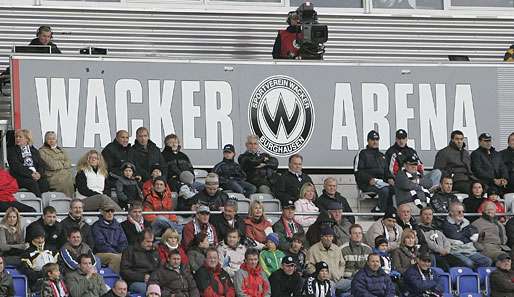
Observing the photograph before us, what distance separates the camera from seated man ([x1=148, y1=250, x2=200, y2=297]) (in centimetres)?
1975

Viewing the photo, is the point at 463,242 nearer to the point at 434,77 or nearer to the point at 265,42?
the point at 434,77

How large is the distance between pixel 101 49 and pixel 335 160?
335cm

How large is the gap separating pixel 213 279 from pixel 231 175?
2.70m

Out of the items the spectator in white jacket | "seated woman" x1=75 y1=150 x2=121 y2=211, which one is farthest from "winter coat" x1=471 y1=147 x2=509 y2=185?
"seated woman" x1=75 y1=150 x2=121 y2=211

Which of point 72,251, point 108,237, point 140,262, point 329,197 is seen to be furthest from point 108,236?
point 329,197

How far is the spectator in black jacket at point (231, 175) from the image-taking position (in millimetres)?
22516

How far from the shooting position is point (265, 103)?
23969 millimetres

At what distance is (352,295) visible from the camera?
2052 cm

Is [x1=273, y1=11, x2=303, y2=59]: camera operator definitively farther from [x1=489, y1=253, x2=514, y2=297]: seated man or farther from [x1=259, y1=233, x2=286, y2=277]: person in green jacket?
[x1=489, y1=253, x2=514, y2=297]: seated man

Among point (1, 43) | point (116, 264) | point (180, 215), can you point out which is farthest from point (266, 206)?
point (1, 43)

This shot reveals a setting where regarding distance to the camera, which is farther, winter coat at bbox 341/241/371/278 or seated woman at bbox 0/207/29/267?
winter coat at bbox 341/241/371/278

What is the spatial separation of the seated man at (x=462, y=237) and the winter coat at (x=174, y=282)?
3667mm

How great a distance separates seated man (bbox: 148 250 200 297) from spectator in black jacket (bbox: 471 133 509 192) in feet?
16.5

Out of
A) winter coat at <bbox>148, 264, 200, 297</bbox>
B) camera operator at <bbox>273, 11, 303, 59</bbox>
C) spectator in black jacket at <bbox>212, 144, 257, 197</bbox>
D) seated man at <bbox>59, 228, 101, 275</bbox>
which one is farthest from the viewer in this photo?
camera operator at <bbox>273, 11, 303, 59</bbox>
